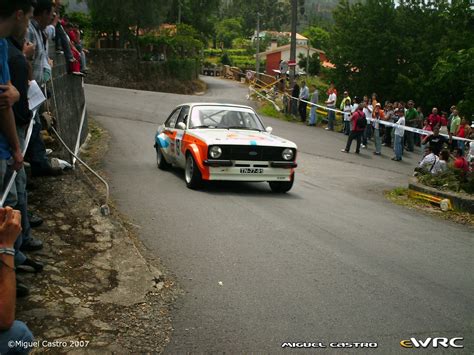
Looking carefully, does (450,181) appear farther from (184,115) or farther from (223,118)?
(184,115)

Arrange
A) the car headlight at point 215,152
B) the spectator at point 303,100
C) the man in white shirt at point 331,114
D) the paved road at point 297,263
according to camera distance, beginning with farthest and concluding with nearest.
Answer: the spectator at point 303,100
the man in white shirt at point 331,114
the car headlight at point 215,152
the paved road at point 297,263

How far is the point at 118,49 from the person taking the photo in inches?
1780

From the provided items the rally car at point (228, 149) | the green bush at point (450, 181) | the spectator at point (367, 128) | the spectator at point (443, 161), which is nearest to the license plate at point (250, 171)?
the rally car at point (228, 149)

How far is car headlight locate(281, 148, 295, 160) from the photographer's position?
1152 cm

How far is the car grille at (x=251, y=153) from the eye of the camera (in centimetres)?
1107

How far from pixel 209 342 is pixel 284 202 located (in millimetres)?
6196

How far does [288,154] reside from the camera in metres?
11.5

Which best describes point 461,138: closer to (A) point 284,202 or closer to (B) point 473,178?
(B) point 473,178

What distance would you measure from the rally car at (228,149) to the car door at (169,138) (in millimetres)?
32

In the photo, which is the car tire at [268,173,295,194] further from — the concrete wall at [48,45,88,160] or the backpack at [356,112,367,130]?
the backpack at [356,112,367,130]

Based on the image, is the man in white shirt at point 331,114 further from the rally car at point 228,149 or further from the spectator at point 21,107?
the spectator at point 21,107

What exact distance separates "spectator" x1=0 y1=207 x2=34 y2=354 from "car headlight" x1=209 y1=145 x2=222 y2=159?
26.1ft

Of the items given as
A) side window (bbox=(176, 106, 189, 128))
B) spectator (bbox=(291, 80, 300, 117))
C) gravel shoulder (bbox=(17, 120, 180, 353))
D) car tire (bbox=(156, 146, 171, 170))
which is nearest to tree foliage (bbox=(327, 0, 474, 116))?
spectator (bbox=(291, 80, 300, 117))

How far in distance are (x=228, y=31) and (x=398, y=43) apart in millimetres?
90668
